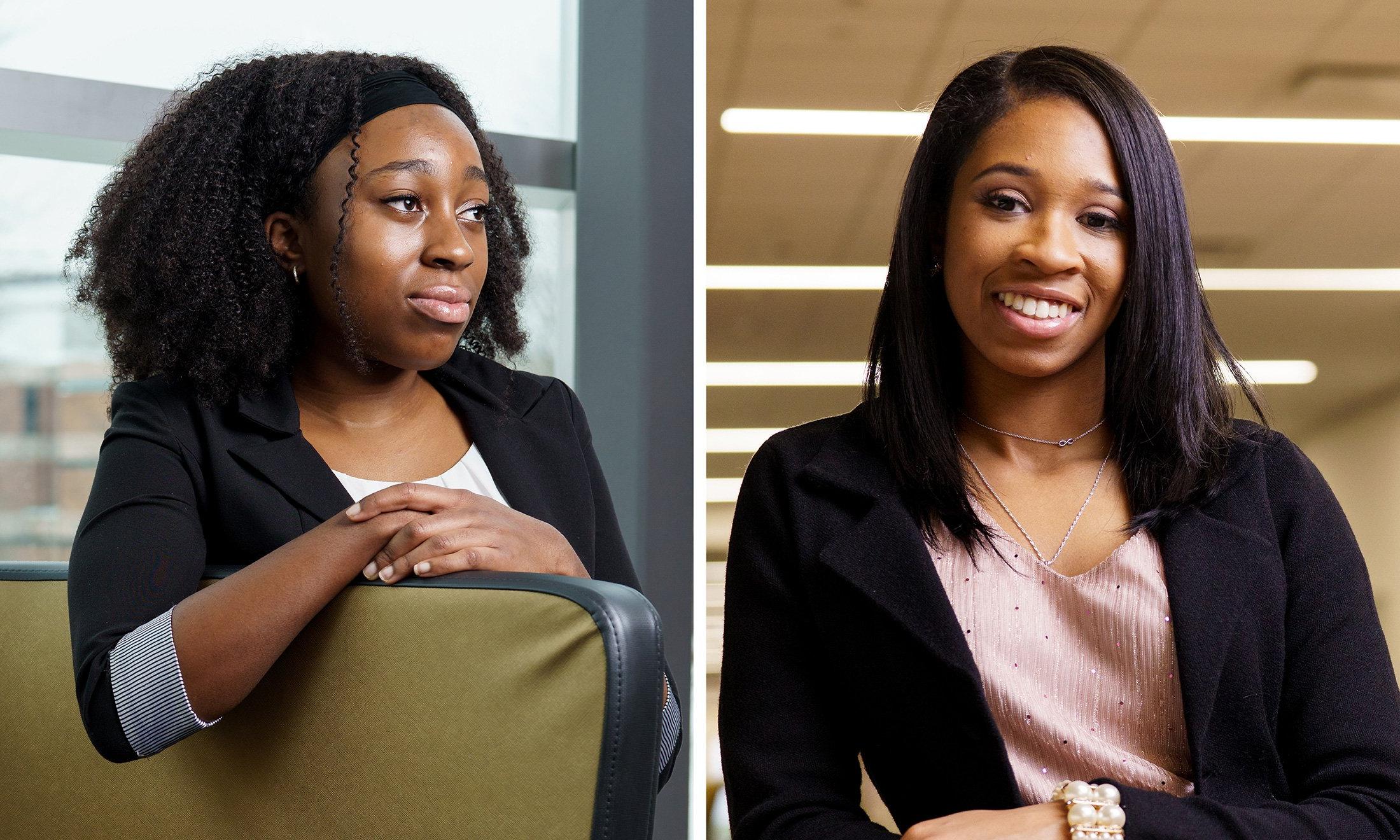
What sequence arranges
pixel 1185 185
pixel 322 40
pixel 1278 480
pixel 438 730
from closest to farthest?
pixel 438 730
pixel 1278 480
pixel 322 40
pixel 1185 185

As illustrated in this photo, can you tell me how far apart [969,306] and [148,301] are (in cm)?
95

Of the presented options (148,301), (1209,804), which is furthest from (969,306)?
(148,301)

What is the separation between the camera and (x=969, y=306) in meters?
1.35

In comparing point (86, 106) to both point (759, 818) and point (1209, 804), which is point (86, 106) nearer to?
point (759, 818)

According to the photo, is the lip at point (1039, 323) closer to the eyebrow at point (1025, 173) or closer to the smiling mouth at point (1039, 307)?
the smiling mouth at point (1039, 307)

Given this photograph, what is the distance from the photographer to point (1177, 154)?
10.0 feet

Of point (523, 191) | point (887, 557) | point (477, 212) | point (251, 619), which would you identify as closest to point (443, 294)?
point (477, 212)

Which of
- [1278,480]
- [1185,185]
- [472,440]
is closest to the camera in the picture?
[1278,480]

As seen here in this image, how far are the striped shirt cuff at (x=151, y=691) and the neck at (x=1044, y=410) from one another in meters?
0.87

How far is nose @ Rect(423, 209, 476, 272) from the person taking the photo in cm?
143

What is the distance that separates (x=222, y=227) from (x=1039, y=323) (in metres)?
0.94

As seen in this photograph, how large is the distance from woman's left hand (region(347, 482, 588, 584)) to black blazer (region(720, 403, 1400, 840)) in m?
0.25

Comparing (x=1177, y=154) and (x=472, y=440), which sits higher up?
(x=1177, y=154)

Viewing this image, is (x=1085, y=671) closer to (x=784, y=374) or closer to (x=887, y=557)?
(x=887, y=557)
